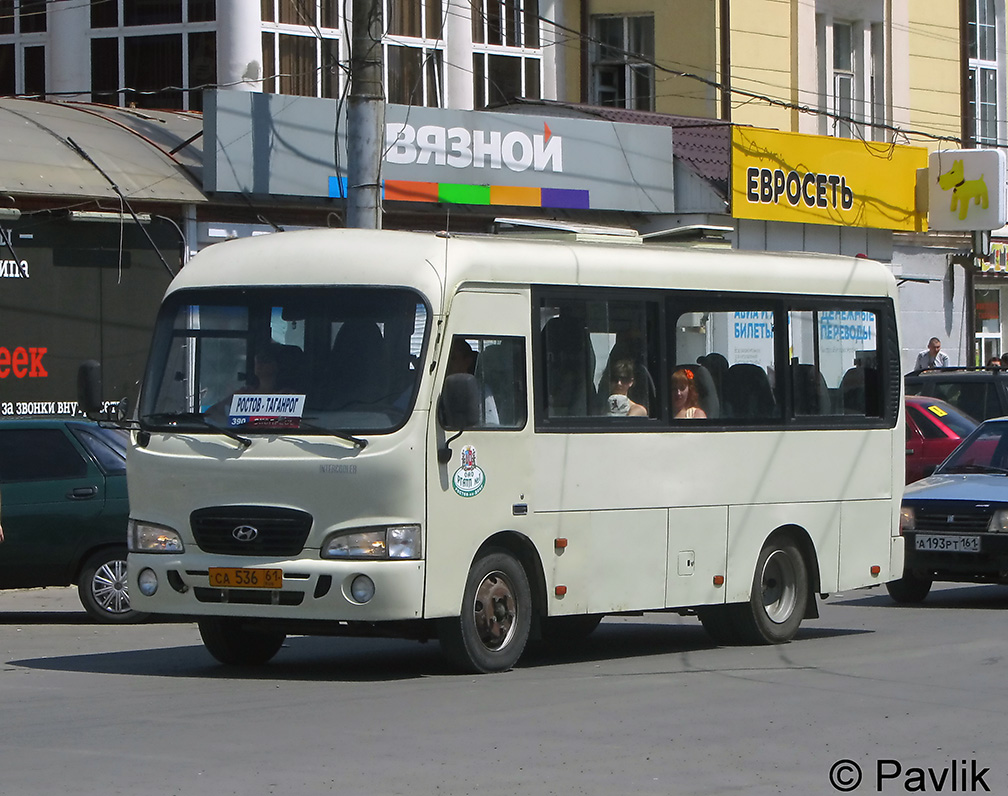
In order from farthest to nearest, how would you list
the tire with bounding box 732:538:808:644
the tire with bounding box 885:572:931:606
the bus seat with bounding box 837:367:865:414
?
the tire with bounding box 885:572:931:606, the bus seat with bounding box 837:367:865:414, the tire with bounding box 732:538:808:644

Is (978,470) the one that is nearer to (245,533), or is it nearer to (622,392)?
(622,392)

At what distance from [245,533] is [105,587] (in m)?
4.62

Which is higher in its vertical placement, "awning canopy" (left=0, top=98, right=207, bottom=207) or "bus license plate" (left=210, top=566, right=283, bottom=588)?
"awning canopy" (left=0, top=98, right=207, bottom=207)

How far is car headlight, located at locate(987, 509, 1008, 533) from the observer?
1502 cm

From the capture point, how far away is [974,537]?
15.1 meters

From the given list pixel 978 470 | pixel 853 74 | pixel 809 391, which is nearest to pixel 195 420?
pixel 809 391

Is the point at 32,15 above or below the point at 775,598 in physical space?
above

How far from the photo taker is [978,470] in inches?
642

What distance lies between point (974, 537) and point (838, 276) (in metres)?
3.02

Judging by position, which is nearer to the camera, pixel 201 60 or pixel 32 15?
pixel 201 60

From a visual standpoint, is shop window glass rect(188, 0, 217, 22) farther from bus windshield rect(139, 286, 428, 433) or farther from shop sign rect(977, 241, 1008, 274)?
bus windshield rect(139, 286, 428, 433)

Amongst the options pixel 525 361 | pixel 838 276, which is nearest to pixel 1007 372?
pixel 838 276

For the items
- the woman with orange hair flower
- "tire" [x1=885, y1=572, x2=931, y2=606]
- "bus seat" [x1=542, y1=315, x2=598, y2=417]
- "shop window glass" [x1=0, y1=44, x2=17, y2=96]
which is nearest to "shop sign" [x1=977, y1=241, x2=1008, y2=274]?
"shop window glass" [x1=0, y1=44, x2=17, y2=96]

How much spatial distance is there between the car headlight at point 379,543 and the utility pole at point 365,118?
21.3 feet
